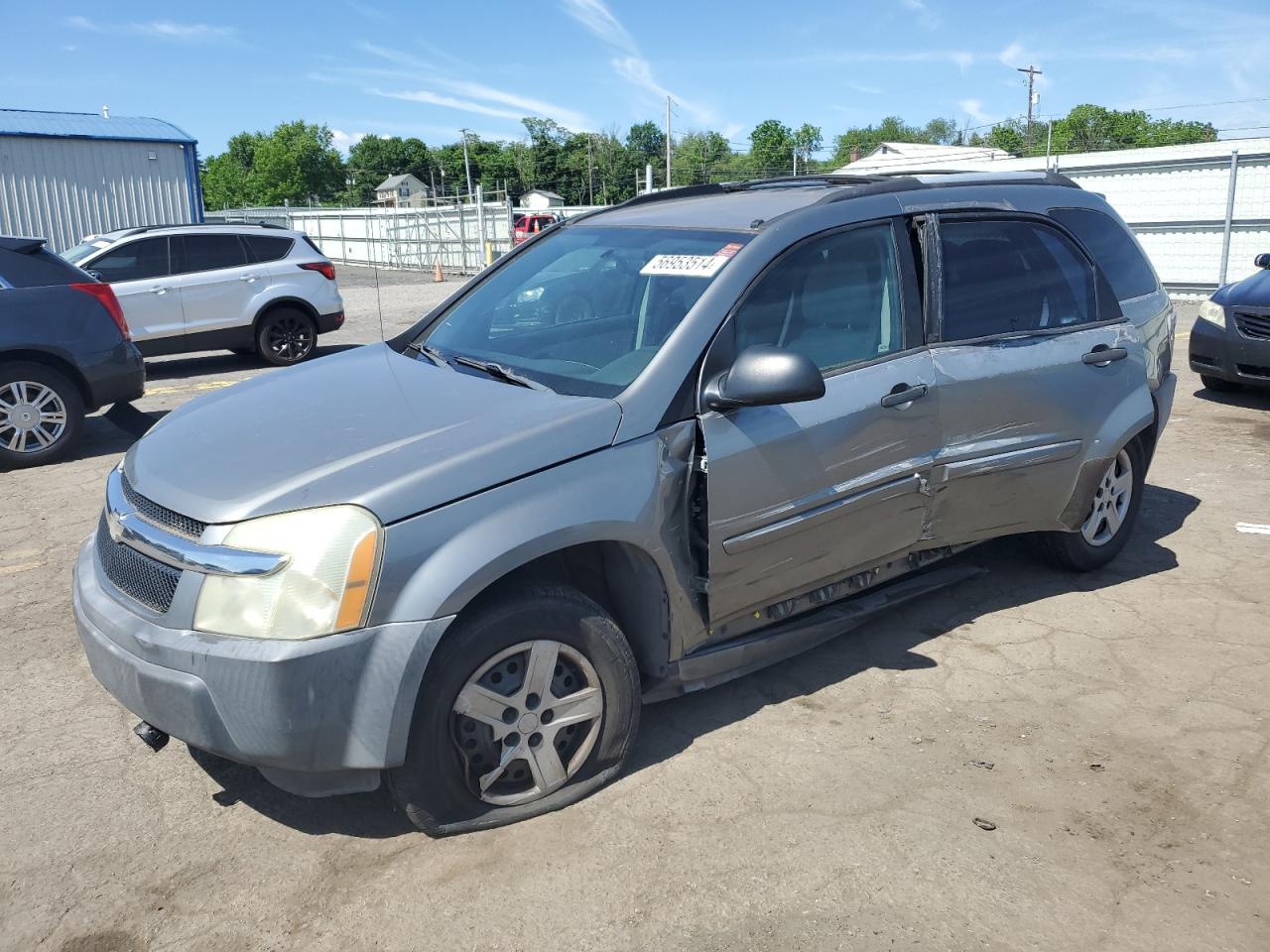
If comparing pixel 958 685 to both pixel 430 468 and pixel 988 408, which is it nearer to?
pixel 988 408

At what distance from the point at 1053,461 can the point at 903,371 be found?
106cm

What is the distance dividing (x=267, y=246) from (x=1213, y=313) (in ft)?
34.0

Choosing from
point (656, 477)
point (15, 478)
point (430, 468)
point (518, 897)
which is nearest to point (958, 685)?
point (656, 477)

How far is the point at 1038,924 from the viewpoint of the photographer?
265 centimetres

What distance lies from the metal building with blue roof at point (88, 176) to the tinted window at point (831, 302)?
2190 cm

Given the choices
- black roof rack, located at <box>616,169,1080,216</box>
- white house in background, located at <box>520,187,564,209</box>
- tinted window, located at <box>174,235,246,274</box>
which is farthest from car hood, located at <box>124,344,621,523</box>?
white house in background, located at <box>520,187,564,209</box>

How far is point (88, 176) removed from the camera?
21797 millimetres

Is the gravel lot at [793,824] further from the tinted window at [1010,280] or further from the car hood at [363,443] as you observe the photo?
the tinted window at [1010,280]

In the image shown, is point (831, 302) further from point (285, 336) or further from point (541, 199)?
point (541, 199)

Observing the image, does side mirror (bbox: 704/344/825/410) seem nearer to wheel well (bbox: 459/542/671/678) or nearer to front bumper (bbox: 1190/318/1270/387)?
wheel well (bbox: 459/542/671/678)

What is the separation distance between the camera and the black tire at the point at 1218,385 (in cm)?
1004

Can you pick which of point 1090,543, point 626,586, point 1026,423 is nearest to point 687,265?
point 626,586

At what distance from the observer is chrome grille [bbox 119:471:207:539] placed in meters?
2.79

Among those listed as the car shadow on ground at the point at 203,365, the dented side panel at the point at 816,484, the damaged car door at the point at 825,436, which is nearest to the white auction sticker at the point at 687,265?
the damaged car door at the point at 825,436
